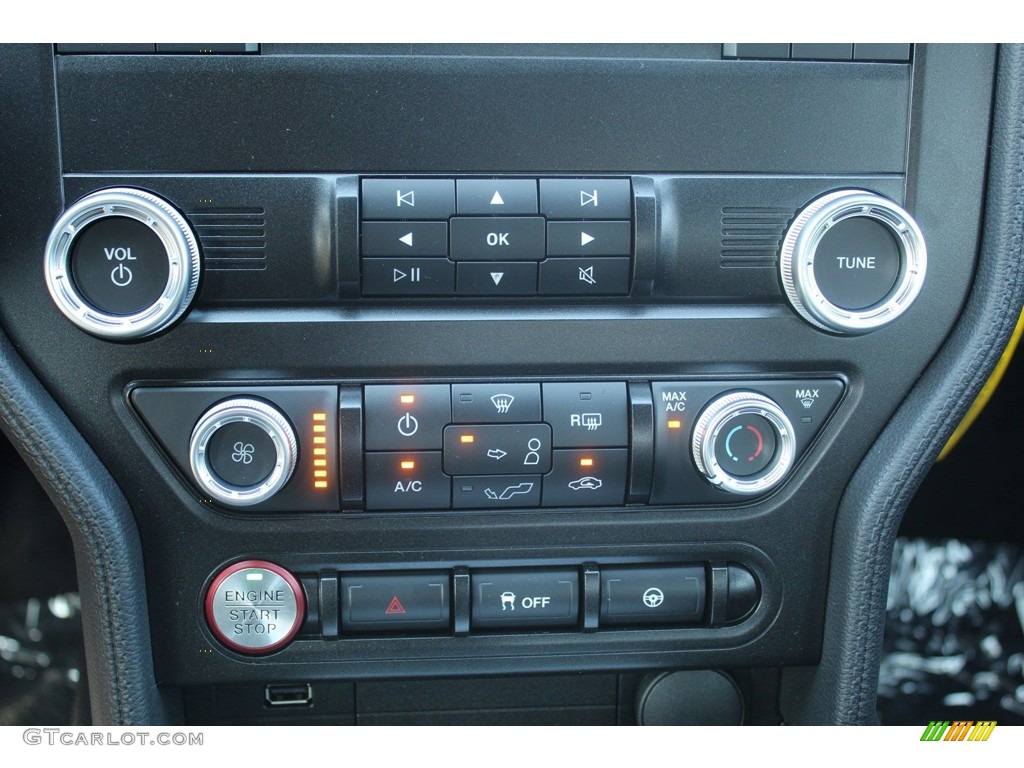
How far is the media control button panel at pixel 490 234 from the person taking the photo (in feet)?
2.59

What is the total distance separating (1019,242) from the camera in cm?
84

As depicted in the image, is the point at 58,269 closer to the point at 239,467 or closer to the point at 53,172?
the point at 53,172

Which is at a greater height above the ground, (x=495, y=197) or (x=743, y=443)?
(x=495, y=197)

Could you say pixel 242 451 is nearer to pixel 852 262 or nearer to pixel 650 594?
pixel 650 594

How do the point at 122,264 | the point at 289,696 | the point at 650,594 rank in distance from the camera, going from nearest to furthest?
1. the point at 122,264
2. the point at 650,594
3. the point at 289,696

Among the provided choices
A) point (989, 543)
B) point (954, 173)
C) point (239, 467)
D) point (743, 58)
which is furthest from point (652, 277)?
point (989, 543)

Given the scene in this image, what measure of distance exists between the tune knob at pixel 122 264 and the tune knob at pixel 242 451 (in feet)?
0.35

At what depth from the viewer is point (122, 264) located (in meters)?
0.79

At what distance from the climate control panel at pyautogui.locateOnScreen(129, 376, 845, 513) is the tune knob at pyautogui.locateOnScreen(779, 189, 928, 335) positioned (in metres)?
0.11

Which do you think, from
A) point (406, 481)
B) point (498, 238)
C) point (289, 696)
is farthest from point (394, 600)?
point (498, 238)

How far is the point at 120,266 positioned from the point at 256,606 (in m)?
0.36

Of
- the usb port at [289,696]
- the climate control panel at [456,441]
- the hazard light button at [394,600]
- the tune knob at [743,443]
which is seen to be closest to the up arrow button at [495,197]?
the climate control panel at [456,441]

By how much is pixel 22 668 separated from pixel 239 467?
2.57 feet

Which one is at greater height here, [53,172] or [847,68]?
[847,68]
